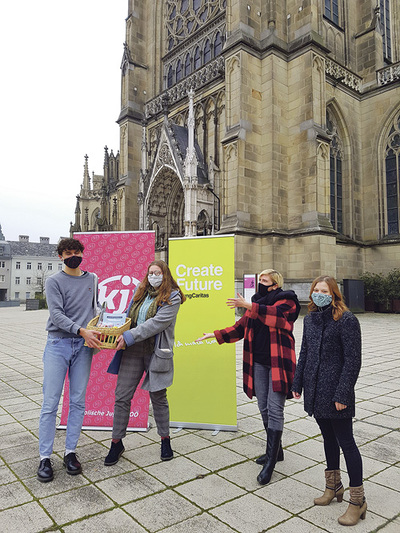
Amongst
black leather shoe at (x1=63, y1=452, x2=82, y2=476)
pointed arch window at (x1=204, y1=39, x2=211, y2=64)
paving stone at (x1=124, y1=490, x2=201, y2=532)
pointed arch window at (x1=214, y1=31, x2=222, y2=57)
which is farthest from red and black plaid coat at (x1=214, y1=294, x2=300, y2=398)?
pointed arch window at (x1=204, y1=39, x2=211, y2=64)

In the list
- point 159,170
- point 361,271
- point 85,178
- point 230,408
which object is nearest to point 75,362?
point 230,408

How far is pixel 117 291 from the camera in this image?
15.0ft

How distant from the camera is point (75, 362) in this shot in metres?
3.50

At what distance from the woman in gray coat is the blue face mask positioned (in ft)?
4.24

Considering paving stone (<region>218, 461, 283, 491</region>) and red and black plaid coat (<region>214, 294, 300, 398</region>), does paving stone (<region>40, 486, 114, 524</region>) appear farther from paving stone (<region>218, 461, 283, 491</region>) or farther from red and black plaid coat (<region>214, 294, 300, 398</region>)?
red and black plaid coat (<region>214, 294, 300, 398</region>)

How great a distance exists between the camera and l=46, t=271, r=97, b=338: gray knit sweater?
3.35 meters

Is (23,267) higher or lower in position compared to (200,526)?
higher

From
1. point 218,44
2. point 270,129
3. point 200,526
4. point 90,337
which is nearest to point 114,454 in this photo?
point 90,337

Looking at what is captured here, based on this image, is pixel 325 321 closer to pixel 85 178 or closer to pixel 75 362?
pixel 75 362

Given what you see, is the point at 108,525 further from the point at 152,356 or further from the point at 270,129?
the point at 270,129

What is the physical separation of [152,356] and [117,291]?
1155mm

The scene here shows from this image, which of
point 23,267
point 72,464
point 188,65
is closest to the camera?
point 72,464

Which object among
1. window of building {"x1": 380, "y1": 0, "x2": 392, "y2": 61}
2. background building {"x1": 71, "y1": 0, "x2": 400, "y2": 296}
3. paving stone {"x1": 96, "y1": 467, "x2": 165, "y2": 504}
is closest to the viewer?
paving stone {"x1": 96, "y1": 467, "x2": 165, "y2": 504}

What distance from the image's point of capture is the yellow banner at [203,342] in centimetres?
438
